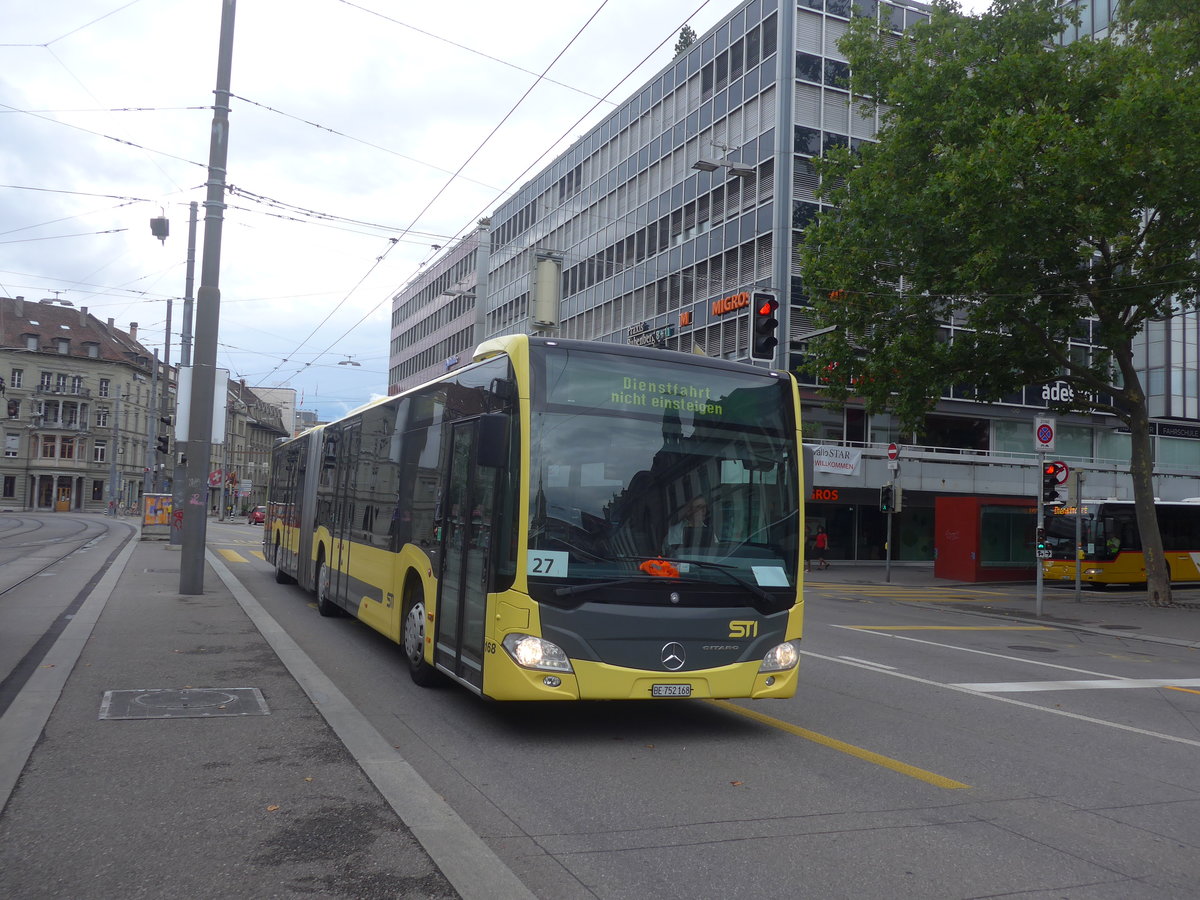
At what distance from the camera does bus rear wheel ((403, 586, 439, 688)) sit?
8.80 meters

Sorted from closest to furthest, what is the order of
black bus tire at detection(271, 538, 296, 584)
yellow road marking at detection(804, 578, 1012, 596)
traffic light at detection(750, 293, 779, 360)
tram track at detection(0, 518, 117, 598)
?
traffic light at detection(750, 293, 779, 360) → tram track at detection(0, 518, 117, 598) → black bus tire at detection(271, 538, 296, 584) → yellow road marking at detection(804, 578, 1012, 596)

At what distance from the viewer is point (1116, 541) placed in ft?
100

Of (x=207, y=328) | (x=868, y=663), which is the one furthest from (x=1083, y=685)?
(x=207, y=328)

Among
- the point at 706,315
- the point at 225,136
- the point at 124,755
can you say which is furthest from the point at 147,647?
the point at 706,315

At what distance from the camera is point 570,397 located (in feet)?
23.7

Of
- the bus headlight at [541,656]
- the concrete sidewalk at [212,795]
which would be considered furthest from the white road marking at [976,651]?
the concrete sidewalk at [212,795]

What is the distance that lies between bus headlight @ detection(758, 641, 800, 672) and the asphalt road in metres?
0.50

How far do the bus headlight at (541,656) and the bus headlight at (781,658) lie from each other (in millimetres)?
1473

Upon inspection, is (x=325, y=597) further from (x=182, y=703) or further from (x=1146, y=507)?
(x=1146, y=507)

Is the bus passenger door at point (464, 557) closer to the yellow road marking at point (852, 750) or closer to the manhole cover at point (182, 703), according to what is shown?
the manhole cover at point (182, 703)

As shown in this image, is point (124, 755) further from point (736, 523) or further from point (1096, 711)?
point (1096, 711)

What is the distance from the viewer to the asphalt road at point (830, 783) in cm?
464

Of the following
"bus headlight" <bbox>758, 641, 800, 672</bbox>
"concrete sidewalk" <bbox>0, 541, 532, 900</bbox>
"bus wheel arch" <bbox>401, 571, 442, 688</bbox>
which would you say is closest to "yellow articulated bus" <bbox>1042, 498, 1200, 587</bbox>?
"bus headlight" <bbox>758, 641, 800, 672</bbox>

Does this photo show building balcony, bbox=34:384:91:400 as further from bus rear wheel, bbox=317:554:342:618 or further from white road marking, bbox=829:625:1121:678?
white road marking, bbox=829:625:1121:678
